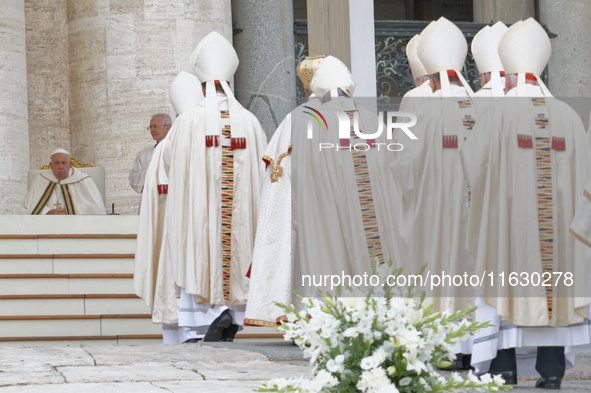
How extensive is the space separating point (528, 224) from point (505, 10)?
34.0 ft

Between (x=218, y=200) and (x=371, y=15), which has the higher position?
(x=371, y=15)

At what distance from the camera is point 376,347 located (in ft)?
14.5

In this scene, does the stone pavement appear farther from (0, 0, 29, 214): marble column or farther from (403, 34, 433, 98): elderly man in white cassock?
A: (0, 0, 29, 214): marble column

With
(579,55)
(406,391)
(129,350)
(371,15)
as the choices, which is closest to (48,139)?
(371,15)

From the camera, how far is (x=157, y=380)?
6.07m

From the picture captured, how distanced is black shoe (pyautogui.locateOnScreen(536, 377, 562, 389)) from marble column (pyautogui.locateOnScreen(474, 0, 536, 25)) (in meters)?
10.6

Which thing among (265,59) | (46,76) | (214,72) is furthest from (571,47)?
(214,72)

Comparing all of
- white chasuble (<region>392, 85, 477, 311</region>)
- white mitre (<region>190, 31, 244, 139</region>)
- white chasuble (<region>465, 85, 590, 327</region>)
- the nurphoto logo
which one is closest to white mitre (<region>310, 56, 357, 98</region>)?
the nurphoto logo

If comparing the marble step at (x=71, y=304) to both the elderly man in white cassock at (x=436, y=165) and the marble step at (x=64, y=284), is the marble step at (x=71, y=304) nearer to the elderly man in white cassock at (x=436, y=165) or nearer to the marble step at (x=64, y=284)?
the marble step at (x=64, y=284)

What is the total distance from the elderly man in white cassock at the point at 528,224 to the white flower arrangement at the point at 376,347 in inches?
78.2

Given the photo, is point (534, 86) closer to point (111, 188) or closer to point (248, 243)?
point (248, 243)

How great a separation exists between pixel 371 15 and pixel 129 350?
6627 mm

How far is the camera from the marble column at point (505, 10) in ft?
54.1

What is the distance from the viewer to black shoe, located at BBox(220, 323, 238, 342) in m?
9.02
